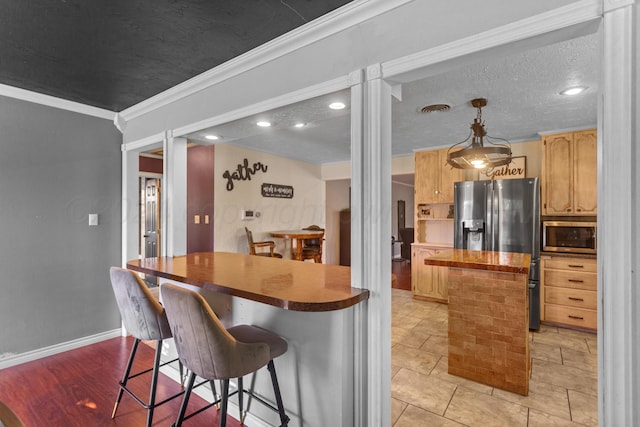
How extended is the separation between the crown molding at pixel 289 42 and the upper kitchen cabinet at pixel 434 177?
11.3ft

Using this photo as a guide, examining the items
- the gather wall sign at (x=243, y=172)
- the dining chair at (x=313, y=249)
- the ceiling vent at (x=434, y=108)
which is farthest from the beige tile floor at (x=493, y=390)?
the gather wall sign at (x=243, y=172)

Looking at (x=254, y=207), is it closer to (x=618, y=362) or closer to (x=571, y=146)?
(x=571, y=146)

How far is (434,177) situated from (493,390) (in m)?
3.10

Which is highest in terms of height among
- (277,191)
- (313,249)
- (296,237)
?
(277,191)

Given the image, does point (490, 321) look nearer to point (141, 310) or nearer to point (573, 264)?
point (573, 264)

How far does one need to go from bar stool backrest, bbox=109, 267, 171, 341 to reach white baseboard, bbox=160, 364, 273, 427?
2.05ft

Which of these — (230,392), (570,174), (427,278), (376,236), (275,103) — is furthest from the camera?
(427,278)

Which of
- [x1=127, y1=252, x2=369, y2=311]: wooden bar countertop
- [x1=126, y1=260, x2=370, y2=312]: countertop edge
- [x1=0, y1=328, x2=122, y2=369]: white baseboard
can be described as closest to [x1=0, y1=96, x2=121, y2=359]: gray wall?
[x1=0, y1=328, x2=122, y2=369]: white baseboard

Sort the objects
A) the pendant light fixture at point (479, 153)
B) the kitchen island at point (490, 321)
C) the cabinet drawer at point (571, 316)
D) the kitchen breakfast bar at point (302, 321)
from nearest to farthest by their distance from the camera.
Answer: the kitchen breakfast bar at point (302, 321), the kitchen island at point (490, 321), the pendant light fixture at point (479, 153), the cabinet drawer at point (571, 316)

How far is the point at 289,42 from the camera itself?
6.05 ft

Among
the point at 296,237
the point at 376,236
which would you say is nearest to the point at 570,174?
the point at 376,236

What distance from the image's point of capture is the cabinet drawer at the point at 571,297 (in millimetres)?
3479

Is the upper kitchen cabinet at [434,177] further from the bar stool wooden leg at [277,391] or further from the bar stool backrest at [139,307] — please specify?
the bar stool backrest at [139,307]

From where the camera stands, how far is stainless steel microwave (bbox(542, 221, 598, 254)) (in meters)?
3.54
